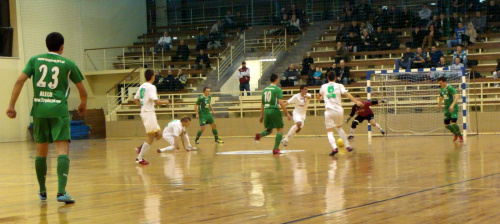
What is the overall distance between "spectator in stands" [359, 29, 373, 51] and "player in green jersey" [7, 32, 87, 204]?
2248 cm

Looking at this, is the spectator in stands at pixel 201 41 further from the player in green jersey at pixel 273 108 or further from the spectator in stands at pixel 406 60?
the player in green jersey at pixel 273 108

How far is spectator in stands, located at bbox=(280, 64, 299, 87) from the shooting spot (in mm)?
26891

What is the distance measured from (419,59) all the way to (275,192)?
1894cm

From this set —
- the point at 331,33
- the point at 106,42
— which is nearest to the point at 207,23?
the point at 106,42

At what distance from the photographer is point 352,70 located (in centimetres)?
2734

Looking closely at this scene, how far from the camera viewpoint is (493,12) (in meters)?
27.2

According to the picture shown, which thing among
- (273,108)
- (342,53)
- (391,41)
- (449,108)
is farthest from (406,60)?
(273,108)

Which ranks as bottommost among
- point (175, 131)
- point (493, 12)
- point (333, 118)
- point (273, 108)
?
point (175, 131)

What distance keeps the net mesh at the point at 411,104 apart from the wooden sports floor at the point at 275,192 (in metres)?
10.8

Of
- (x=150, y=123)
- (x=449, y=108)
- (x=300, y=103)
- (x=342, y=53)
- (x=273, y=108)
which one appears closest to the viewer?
(x=150, y=123)

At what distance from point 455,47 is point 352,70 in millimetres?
4249

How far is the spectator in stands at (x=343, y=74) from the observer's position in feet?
83.9

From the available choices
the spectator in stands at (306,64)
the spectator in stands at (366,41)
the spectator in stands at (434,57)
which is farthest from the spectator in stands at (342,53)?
the spectator in stands at (434,57)

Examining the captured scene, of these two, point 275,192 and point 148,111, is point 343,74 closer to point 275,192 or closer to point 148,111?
point 148,111
